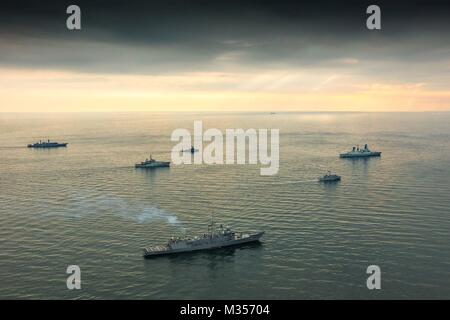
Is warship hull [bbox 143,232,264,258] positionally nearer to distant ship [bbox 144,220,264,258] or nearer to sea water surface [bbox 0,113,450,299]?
distant ship [bbox 144,220,264,258]

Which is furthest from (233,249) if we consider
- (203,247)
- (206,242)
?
(203,247)

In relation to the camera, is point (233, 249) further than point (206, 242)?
Yes

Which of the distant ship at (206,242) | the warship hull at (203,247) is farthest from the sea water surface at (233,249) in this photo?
the distant ship at (206,242)

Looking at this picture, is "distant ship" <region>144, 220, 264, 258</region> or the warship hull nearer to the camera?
the warship hull

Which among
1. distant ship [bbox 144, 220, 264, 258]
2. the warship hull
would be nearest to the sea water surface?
the warship hull

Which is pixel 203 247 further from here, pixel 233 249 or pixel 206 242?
pixel 233 249

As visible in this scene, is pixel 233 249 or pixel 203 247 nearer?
pixel 203 247

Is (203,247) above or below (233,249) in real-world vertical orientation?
above

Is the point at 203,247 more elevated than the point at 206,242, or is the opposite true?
the point at 206,242

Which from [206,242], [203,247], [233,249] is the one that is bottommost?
[233,249]
